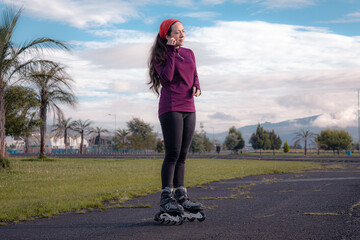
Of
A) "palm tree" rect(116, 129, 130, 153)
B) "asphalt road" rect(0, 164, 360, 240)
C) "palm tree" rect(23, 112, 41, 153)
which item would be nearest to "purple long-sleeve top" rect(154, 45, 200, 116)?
"asphalt road" rect(0, 164, 360, 240)

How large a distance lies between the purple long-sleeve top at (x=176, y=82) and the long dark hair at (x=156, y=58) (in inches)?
2.1

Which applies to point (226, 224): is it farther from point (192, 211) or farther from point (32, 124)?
point (32, 124)

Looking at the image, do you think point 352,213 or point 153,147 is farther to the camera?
point 153,147

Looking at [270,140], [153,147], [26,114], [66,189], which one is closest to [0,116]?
[66,189]

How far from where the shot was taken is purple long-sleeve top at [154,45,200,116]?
160 inches

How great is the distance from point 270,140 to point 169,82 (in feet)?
365

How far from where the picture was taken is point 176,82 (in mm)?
4148

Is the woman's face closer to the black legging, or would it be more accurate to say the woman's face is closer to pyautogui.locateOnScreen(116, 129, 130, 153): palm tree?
the black legging

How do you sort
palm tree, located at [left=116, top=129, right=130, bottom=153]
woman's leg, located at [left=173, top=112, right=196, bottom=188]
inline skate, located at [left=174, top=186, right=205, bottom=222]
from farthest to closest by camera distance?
palm tree, located at [left=116, top=129, right=130, bottom=153] → woman's leg, located at [left=173, top=112, right=196, bottom=188] → inline skate, located at [left=174, top=186, right=205, bottom=222]

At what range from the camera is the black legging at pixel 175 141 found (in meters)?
4.07

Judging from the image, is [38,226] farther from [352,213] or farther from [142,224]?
[352,213]

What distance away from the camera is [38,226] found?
4.20 metres

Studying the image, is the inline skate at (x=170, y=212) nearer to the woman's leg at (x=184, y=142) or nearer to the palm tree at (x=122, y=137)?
the woman's leg at (x=184, y=142)

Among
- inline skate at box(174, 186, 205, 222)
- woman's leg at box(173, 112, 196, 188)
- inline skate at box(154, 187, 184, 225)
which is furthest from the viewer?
woman's leg at box(173, 112, 196, 188)
